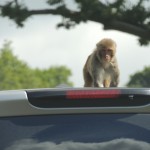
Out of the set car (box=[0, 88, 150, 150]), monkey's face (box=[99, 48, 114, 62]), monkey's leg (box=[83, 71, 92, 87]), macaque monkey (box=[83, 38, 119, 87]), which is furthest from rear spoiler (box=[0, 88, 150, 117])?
monkey's leg (box=[83, 71, 92, 87])

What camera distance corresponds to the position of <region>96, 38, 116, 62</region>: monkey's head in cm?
964

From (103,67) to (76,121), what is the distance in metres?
5.72

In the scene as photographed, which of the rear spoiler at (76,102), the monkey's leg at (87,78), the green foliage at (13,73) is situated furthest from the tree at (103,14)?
the green foliage at (13,73)

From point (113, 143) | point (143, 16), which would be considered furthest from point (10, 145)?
point (143, 16)

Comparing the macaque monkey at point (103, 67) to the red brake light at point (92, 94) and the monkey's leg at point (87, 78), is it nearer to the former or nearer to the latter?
the monkey's leg at point (87, 78)

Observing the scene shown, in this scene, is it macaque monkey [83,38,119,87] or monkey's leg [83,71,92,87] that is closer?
macaque monkey [83,38,119,87]

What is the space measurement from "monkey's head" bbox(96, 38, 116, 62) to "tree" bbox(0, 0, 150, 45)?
23.1 ft

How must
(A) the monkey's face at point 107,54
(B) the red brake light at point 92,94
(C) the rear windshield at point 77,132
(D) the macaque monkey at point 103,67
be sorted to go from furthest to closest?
1. (A) the monkey's face at point 107,54
2. (D) the macaque monkey at point 103,67
3. (B) the red brake light at point 92,94
4. (C) the rear windshield at point 77,132

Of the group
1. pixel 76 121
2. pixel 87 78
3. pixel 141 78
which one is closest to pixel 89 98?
pixel 76 121

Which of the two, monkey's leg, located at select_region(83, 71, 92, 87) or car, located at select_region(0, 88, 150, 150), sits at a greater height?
car, located at select_region(0, 88, 150, 150)

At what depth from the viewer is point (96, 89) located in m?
4.11

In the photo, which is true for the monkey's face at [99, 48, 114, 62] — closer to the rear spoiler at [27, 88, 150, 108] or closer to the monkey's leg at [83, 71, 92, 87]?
the monkey's leg at [83, 71, 92, 87]

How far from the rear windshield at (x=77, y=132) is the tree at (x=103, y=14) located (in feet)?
42.3

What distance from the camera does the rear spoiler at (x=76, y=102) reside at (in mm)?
3971
